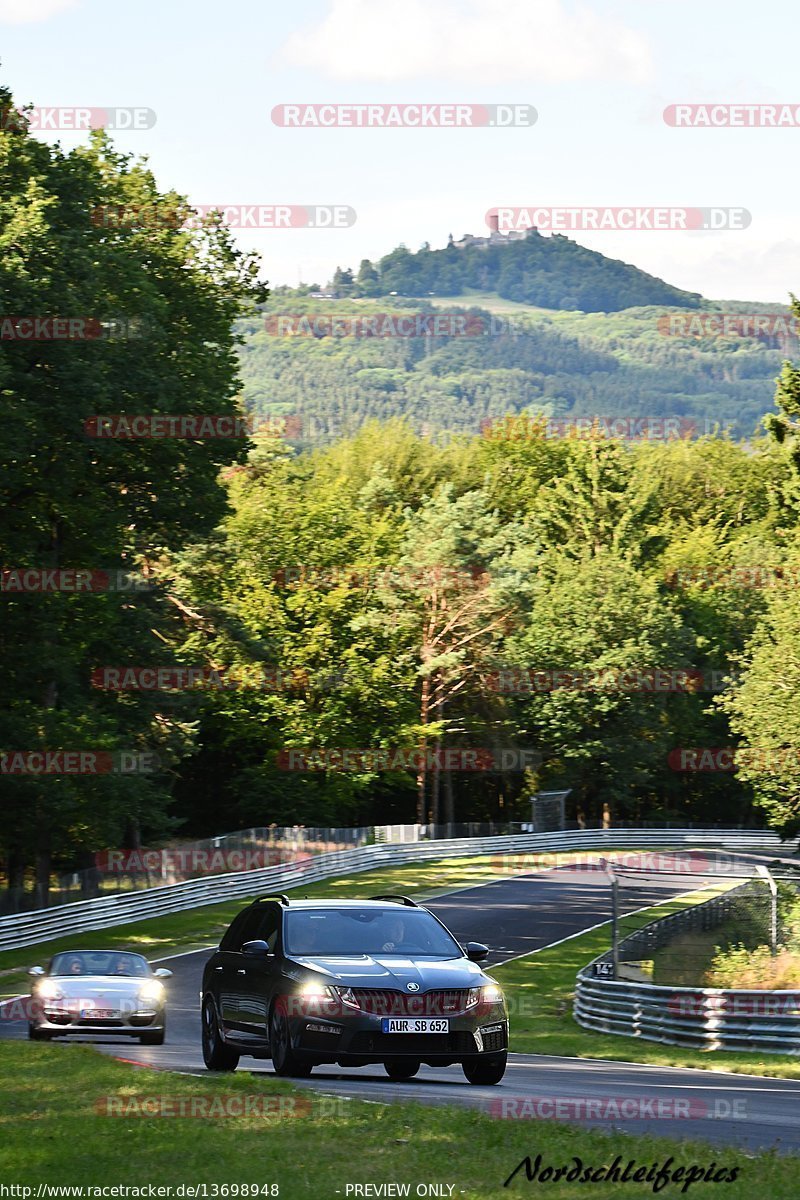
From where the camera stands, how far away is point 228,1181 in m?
8.81

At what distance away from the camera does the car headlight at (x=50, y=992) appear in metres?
19.7

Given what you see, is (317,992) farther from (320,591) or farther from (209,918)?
(320,591)

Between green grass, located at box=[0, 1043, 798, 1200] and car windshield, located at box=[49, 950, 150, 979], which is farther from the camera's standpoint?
car windshield, located at box=[49, 950, 150, 979]

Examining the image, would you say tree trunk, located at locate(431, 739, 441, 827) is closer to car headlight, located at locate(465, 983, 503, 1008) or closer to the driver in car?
the driver in car

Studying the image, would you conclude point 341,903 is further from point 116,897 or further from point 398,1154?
point 116,897

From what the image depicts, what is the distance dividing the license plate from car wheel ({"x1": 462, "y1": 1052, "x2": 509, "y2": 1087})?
0.80 metres

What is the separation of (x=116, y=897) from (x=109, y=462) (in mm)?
11350

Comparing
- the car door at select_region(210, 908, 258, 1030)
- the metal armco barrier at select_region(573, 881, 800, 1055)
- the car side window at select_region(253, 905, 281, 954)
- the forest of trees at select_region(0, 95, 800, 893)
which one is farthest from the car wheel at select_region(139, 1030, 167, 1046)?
the forest of trees at select_region(0, 95, 800, 893)

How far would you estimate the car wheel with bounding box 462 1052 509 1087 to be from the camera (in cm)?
1413

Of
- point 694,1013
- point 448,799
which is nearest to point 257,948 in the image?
point 694,1013

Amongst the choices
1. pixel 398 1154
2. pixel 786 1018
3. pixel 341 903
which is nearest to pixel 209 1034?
pixel 341 903

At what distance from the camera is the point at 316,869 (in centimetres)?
5412

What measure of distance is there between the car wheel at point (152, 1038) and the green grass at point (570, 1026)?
5748 millimetres

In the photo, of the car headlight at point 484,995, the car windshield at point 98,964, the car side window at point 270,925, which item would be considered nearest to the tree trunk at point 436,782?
the car windshield at point 98,964
